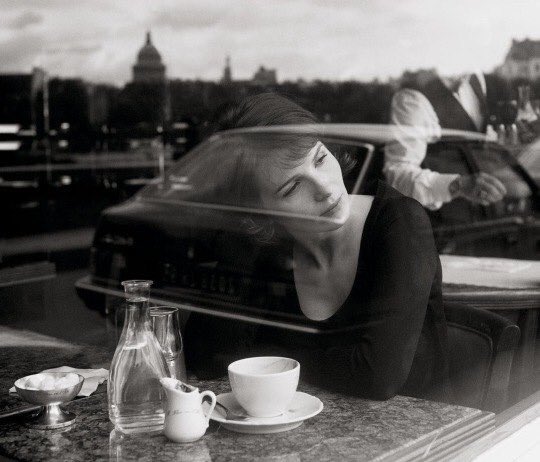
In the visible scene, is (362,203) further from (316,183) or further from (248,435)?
(248,435)

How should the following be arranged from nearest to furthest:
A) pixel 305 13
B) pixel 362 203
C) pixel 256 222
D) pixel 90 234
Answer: pixel 362 203
pixel 256 222
pixel 305 13
pixel 90 234

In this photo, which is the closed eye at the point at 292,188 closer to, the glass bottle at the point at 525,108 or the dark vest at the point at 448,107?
the dark vest at the point at 448,107

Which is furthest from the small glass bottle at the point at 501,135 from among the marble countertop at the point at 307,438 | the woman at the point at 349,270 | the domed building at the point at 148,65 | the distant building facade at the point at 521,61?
the domed building at the point at 148,65

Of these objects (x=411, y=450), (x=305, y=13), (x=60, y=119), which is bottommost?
(x=411, y=450)

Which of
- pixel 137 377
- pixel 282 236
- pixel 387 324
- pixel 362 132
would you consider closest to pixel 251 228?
pixel 282 236

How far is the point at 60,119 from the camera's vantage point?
11.8ft

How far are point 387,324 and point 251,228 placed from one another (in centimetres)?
75

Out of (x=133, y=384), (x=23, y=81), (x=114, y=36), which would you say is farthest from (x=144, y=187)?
(x=133, y=384)

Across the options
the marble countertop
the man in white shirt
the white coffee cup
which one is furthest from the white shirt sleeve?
the white coffee cup

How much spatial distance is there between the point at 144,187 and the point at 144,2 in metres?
0.72

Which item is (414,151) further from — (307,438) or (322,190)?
(307,438)

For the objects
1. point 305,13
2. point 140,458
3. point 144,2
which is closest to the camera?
point 140,458

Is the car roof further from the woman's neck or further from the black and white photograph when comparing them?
the woman's neck

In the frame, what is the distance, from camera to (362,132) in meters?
2.24
